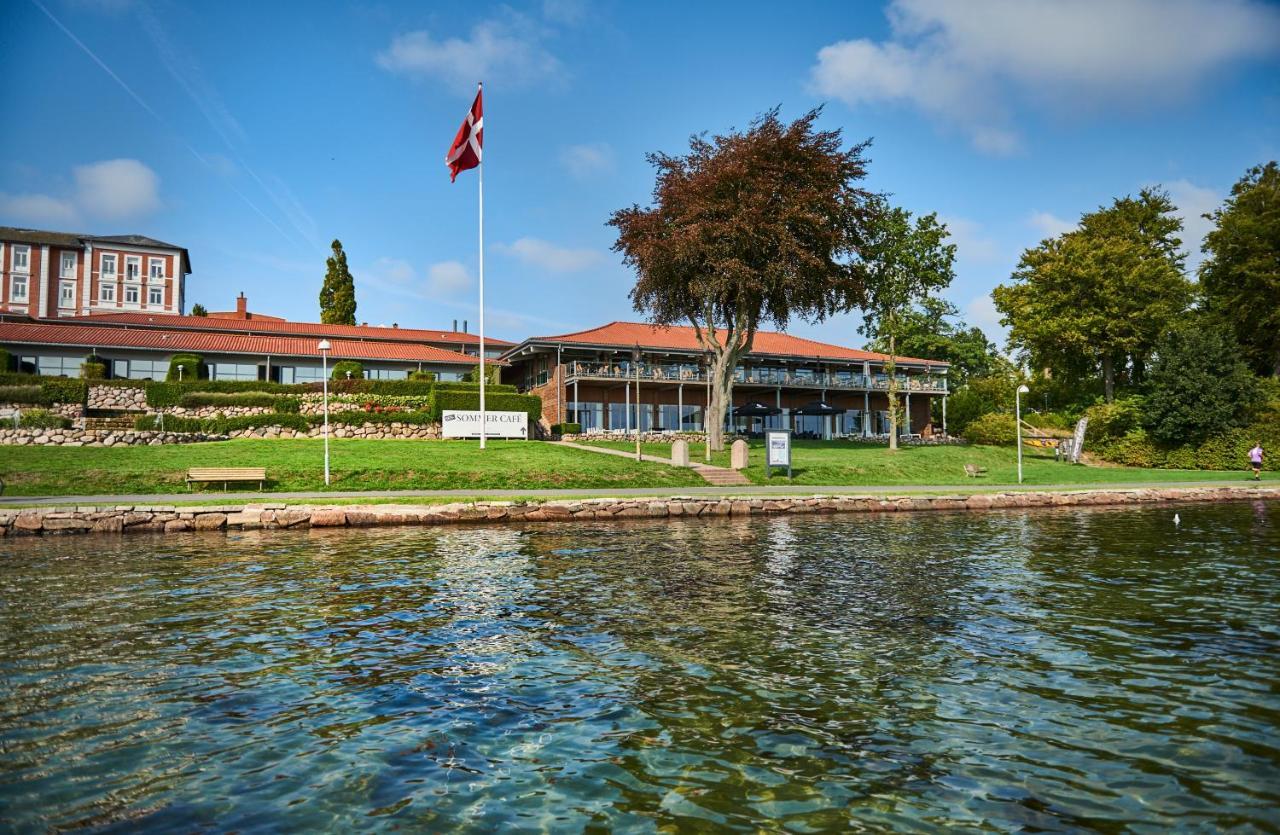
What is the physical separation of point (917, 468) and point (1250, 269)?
97.6ft

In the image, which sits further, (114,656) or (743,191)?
(743,191)

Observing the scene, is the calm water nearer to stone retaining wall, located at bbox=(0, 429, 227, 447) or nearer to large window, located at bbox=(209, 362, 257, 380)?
stone retaining wall, located at bbox=(0, 429, 227, 447)

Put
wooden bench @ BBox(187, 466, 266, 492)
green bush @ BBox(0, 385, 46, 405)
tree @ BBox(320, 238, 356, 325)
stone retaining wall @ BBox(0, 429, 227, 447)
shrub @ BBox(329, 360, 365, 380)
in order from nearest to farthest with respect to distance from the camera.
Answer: wooden bench @ BBox(187, 466, 266, 492) → stone retaining wall @ BBox(0, 429, 227, 447) → green bush @ BBox(0, 385, 46, 405) → shrub @ BBox(329, 360, 365, 380) → tree @ BBox(320, 238, 356, 325)

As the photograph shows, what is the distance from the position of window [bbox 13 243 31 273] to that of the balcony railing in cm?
6596

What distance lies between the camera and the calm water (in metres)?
4.10

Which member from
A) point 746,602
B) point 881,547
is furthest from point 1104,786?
point 881,547

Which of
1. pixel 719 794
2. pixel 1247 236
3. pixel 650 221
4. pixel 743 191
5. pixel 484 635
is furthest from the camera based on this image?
pixel 1247 236

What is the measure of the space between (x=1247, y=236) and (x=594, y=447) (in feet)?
140

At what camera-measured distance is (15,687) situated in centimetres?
605

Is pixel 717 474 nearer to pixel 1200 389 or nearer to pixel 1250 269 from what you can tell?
pixel 1200 389

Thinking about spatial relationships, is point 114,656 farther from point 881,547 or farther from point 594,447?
point 594,447

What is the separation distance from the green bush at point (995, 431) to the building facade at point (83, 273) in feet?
247

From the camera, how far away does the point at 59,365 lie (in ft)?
142

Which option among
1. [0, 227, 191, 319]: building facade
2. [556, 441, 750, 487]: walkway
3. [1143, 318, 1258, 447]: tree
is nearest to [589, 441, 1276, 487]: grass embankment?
[556, 441, 750, 487]: walkway
